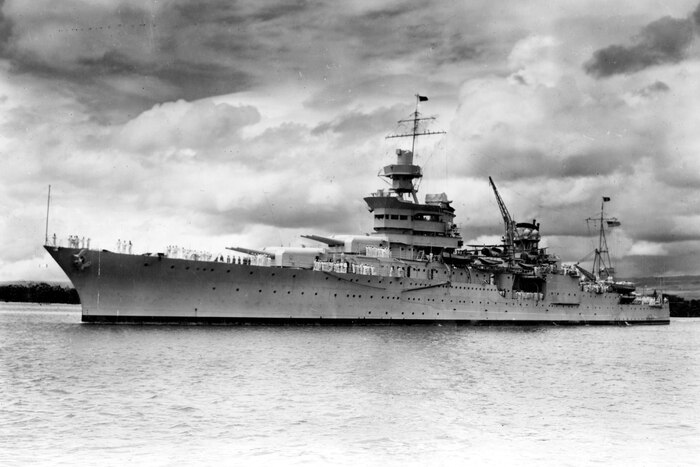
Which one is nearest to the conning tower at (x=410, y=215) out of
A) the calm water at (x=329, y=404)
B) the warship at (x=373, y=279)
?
the warship at (x=373, y=279)

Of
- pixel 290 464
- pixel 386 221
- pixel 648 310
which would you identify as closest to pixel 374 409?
pixel 290 464

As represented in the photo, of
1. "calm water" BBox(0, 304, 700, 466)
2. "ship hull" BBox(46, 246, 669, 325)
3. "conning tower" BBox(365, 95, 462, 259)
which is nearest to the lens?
"calm water" BBox(0, 304, 700, 466)

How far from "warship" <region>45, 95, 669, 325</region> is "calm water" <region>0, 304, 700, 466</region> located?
159 inches

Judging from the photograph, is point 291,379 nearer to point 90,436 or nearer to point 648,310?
point 90,436

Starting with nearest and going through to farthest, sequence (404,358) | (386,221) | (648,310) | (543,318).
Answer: (404,358) → (386,221) → (543,318) → (648,310)

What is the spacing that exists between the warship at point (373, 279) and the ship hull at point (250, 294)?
57mm

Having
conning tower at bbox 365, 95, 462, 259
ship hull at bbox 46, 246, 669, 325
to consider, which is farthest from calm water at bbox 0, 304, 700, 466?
conning tower at bbox 365, 95, 462, 259

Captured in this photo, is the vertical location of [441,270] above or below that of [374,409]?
above

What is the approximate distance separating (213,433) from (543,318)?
47.6 m

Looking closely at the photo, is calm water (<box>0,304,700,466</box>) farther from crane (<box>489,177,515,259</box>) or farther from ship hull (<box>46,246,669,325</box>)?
crane (<box>489,177,515,259</box>)

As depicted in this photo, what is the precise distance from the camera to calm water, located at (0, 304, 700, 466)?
41.3 ft

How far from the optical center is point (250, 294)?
126ft

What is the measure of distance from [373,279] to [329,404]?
26.0 metres

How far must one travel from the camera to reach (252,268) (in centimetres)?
3797
